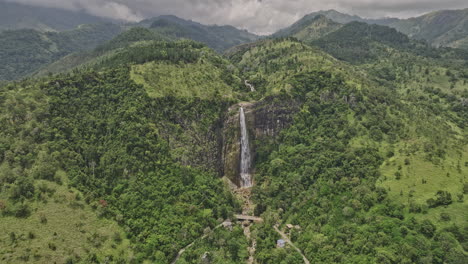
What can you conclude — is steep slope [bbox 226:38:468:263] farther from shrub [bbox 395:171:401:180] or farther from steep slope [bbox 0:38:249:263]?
steep slope [bbox 0:38:249:263]

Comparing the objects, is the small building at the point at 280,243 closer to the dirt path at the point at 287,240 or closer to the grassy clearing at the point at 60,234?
the dirt path at the point at 287,240

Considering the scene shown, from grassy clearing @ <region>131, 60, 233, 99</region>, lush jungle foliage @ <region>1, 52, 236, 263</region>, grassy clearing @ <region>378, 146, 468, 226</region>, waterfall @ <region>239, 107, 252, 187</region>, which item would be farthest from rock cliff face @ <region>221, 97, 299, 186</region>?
grassy clearing @ <region>378, 146, 468, 226</region>

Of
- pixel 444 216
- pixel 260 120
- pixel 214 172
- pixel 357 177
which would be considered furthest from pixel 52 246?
pixel 444 216

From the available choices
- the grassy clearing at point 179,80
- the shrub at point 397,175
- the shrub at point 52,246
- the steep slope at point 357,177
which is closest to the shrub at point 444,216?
the steep slope at point 357,177

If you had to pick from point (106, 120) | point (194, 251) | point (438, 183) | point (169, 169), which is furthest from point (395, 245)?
point (106, 120)

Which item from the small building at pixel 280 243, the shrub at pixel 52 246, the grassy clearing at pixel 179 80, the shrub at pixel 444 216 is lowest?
the small building at pixel 280 243

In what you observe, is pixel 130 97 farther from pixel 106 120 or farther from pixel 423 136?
pixel 423 136
